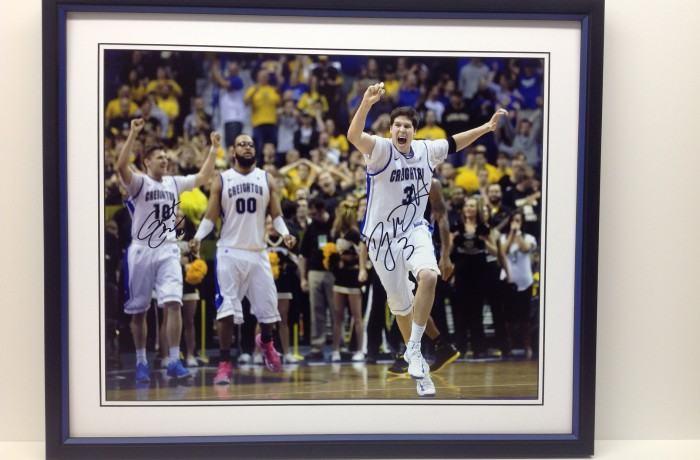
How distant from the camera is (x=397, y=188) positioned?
244cm

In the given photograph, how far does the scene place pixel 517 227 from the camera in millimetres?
2469

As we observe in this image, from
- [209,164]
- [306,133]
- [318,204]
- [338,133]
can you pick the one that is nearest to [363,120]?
[338,133]

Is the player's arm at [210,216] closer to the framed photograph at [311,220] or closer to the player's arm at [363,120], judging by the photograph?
the framed photograph at [311,220]

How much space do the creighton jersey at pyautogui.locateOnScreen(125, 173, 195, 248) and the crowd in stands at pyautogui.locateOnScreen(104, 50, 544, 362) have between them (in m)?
0.03

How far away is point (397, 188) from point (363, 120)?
27 cm

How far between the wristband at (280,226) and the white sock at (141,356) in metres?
0.65

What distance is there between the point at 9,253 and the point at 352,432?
1.40 meters

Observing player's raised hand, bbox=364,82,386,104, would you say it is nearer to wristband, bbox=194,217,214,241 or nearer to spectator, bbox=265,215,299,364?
spectator, bbox=265,215,299,364

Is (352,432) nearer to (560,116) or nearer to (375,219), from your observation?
(375,219)

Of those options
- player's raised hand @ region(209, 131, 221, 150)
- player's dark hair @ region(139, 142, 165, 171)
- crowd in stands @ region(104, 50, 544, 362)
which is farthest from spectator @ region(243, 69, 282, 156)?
player's dark hair @ region(139, 142, 165, 171)

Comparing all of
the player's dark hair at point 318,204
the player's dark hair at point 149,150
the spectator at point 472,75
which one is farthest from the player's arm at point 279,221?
the spectator at point 472,75
